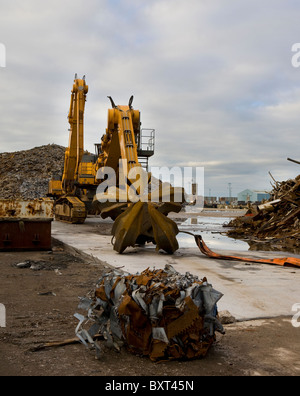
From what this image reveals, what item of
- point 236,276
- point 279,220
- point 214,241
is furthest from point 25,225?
point 279,220

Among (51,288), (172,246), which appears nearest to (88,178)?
(172,246)

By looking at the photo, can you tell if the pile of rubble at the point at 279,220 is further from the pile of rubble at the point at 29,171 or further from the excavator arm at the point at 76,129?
the pile of rubble at the point at 29,171

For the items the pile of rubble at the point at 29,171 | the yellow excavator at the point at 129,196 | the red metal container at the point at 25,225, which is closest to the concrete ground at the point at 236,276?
the yellow excavator at the point at 129,196

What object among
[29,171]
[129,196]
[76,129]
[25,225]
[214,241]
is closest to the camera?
[129,196]

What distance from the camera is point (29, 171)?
41.8 meters

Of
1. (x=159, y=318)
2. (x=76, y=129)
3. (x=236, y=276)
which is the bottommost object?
(x=236, y=276)

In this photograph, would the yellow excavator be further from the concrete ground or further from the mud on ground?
the mud on ground

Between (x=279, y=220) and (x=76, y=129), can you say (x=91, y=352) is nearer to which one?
(x=279, y=220)

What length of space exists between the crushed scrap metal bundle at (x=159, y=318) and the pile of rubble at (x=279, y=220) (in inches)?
349

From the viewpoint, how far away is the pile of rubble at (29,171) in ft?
122

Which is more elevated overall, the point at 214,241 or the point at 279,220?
the point at 279,220

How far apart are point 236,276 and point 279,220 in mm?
8278

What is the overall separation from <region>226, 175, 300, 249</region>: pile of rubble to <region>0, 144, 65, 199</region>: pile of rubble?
22.2 m

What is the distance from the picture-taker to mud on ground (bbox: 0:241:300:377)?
280 cm
